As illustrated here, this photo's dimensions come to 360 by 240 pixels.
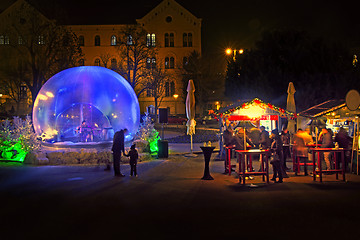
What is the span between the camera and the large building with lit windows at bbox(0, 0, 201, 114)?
175 feet

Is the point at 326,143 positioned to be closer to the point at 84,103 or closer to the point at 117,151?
the point at 117,151

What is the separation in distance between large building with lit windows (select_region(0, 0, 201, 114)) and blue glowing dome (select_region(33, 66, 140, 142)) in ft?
120

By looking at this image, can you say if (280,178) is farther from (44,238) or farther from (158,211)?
(44,238)

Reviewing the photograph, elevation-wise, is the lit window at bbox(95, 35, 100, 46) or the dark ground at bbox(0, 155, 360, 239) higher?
the lit window at bbox(95, 35, 100, 46)

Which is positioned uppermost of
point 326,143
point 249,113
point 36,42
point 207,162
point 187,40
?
point 187,40

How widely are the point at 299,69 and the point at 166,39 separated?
94.4 feet

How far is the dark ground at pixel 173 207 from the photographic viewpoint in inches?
218

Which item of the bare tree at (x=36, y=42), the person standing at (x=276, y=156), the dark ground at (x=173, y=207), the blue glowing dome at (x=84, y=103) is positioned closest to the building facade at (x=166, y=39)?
the bare tree at (x=36, y=42)

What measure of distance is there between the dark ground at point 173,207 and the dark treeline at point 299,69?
19431 millimetres

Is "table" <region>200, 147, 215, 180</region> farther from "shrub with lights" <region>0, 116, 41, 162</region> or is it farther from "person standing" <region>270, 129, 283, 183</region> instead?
"shrub with lights" <region>0, 116, 41, 162</region>

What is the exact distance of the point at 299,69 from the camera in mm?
29516

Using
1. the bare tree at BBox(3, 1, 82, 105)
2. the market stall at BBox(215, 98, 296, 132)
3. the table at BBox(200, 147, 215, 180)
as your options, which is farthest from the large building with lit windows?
the table at BBox(200, 147, 215, 180)

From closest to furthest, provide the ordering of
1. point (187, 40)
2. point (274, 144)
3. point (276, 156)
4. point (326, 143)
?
point (276, 156) → point (274, 144) → point (326, 143) → point (187, 40)

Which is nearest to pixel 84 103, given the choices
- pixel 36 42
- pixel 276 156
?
pixel 276 156
